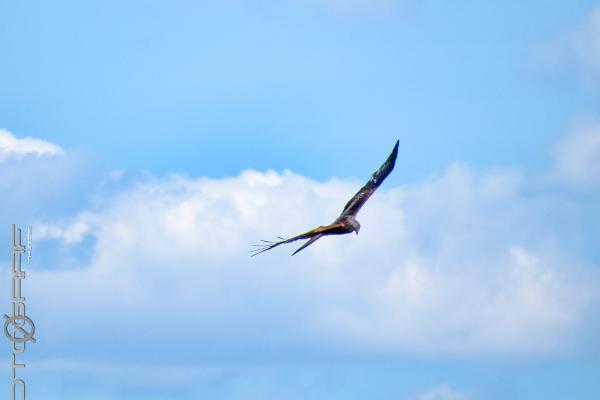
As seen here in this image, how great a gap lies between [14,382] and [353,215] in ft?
126

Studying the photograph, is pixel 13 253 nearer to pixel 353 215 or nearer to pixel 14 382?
pixel 14 382

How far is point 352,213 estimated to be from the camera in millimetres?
91438

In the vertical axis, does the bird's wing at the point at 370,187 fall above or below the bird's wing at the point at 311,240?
above

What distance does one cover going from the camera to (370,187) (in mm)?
94938

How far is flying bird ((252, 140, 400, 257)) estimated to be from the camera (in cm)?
8581

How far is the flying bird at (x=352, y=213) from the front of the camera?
282 ft

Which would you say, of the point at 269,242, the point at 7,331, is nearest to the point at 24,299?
the point at 7,331

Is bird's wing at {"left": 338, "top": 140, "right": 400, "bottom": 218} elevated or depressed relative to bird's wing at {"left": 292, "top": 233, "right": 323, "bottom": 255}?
elevated

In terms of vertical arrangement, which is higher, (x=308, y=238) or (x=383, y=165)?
(x=383, y=165)

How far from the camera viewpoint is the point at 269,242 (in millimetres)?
80750

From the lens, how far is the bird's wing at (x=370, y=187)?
302 feet

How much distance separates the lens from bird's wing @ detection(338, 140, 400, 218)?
9218 centimetres

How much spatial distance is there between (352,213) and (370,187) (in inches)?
154

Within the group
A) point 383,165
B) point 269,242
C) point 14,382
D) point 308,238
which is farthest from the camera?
point 14,382
